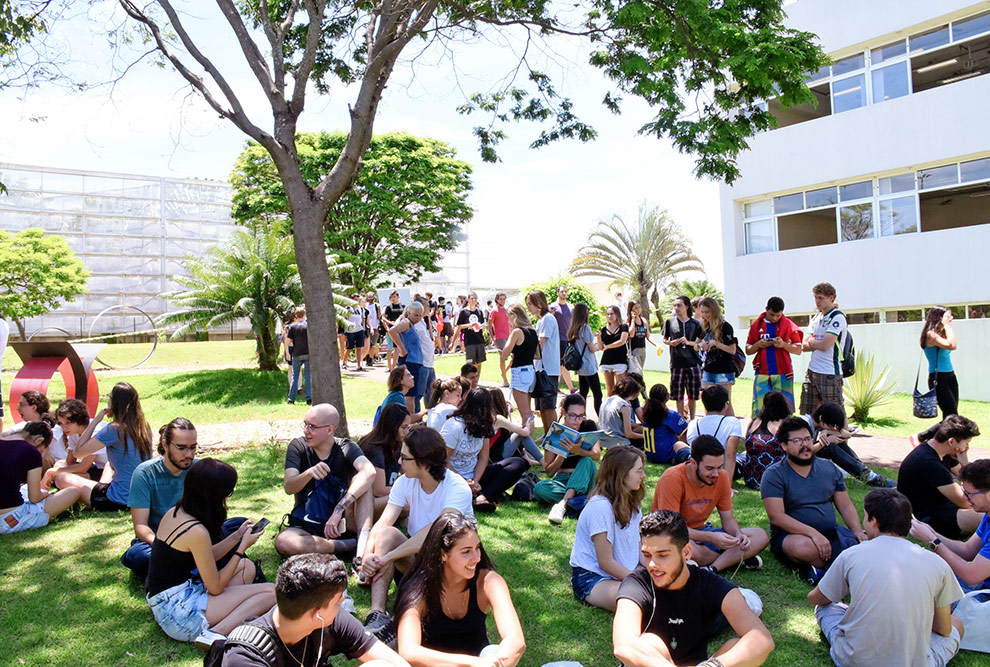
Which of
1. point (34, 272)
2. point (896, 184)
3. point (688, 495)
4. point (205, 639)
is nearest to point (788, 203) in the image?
point (896, 184)

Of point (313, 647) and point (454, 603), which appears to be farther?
point (454, 603)

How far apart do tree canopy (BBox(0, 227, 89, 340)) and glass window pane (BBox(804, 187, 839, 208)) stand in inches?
888

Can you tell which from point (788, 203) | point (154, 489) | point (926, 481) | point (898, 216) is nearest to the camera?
point (154, 489)

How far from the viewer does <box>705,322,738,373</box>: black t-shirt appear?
9156 mm

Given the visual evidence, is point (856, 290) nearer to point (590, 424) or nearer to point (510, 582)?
point (590, 424)

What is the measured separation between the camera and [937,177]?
15547mm

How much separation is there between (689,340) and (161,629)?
759cm

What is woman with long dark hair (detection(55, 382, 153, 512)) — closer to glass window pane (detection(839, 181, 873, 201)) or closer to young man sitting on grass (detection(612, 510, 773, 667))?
young man sitting on grass (detection(612, 510, 773, 667))

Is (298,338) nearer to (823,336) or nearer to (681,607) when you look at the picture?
(823,336)

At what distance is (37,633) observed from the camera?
418 centimetres

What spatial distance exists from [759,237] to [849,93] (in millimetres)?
3851

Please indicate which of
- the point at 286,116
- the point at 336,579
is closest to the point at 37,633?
the point at 336,579

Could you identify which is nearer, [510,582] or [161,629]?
[161,629]

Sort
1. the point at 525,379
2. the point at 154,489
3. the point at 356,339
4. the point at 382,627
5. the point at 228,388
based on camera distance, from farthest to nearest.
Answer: the point at 356,339, the point at 228,388, the point at 525,379, the point at 154,489, the point at 382,627
